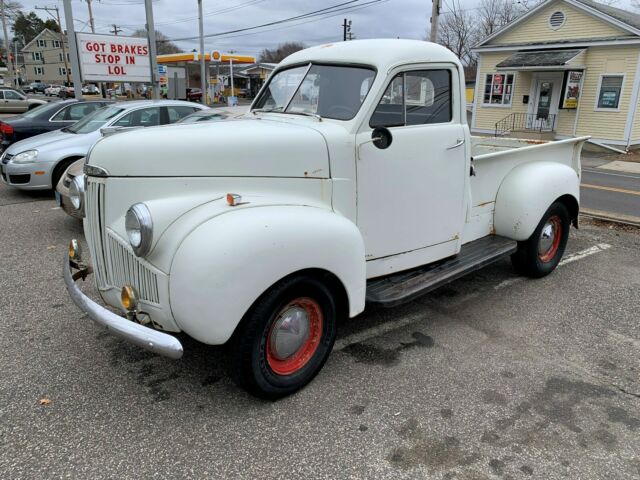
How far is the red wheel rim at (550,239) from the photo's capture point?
5.23 metres

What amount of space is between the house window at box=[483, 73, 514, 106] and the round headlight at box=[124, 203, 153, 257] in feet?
78.8

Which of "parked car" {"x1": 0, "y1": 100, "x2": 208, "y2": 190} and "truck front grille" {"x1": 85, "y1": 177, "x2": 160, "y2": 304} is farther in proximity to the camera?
"parked car" {"x1": 0, "y1": 100, "x2": 208, "y2": 190}

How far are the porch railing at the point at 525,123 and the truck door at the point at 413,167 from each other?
20317 mm

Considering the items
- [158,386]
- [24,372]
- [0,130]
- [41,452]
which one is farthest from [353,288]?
[0,130]

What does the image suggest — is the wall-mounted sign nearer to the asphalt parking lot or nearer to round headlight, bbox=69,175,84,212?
the asphalt parking lot

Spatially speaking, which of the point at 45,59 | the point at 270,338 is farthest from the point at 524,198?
the point at 45,59

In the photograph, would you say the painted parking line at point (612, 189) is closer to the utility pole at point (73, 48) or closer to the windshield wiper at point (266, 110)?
the windshield wiper at point (266, 110)

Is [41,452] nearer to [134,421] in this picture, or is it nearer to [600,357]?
[134,421]

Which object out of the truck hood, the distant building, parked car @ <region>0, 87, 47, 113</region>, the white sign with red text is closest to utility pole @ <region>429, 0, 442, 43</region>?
the white sign with red text

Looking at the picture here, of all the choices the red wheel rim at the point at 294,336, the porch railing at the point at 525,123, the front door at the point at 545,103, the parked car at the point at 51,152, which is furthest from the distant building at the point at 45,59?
the red wheel rim at the point at 294,336

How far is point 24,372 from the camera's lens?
3.40 meters

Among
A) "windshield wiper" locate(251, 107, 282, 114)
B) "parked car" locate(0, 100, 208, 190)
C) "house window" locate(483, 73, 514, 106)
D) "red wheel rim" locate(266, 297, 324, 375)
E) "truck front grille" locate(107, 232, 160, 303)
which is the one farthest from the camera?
"house window" locate(483, 73, 514, 106)

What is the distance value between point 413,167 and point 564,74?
21160 millimetres

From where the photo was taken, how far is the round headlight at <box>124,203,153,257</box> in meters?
2.65
